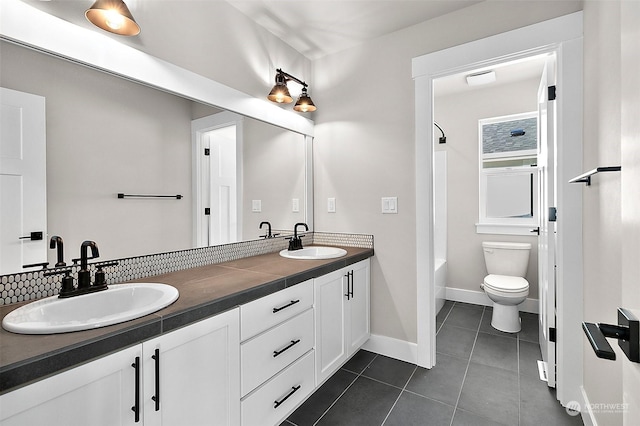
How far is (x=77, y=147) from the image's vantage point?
130 cm

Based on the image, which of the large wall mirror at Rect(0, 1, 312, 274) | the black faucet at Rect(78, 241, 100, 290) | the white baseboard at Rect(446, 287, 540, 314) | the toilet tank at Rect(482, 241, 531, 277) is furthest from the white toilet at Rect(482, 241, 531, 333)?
the black faucet at Rect(78, 241, 100, 290)

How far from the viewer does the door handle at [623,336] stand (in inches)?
19.8

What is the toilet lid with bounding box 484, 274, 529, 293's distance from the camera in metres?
2.64

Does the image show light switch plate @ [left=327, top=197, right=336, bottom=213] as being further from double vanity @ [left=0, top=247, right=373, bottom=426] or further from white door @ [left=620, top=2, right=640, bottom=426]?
white door @ [left=620, top=2, right=640, bottom=426]

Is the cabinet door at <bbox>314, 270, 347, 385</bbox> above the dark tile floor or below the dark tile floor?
above

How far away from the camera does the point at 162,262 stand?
161 cm

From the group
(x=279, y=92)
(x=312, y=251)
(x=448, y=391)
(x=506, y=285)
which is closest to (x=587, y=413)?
(x=448, y=391)

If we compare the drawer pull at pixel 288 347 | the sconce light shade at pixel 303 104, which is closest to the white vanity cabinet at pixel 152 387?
the drawer pull at pixel 288 347

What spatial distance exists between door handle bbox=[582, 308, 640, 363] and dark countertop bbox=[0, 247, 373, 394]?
3.66 ft

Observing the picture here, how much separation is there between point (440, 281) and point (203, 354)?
9.27 ft

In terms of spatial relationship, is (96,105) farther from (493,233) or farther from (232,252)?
(493,233)

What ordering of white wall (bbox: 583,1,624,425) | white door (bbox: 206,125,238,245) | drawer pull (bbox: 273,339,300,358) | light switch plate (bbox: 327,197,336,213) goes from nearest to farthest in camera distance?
white wall (bbox: 583,1,624,425) < drawer pull (bbox: 273,339,300,358) < white door (bbox: 206,125,238,245) < light switch plate (bbox: 327,197,336,213)

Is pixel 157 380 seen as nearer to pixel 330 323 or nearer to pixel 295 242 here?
pixel 330 323

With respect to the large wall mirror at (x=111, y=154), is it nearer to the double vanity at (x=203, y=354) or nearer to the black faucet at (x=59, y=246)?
the black faucet at (x=59, y=246)
